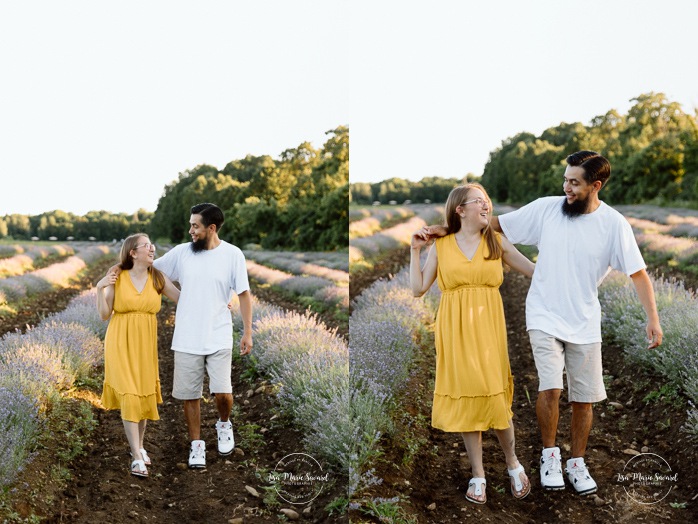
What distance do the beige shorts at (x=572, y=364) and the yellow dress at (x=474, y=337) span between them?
196 millimetres

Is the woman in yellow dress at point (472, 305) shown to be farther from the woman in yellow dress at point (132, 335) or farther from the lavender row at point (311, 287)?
the woman in yellow dress at point (132, 335)

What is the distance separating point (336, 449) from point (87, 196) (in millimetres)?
2398

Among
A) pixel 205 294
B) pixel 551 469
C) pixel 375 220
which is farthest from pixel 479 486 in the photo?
pixel 375 220

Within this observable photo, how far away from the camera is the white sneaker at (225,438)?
464cm

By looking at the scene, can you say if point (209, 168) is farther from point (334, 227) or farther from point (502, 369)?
point (502, 369)

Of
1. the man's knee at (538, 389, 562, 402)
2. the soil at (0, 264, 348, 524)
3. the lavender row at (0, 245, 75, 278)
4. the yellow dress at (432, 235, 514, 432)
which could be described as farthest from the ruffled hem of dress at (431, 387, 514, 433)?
the lavender row at (0, 245, 75, 278)

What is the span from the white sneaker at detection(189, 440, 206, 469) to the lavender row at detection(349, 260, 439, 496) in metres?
0.99

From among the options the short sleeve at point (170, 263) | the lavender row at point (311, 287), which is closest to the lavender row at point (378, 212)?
the lavender row at point (311, 287)

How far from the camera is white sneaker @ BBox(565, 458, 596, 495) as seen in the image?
4.06 metres

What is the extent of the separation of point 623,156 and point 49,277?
3869mm

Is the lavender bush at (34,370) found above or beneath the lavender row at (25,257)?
beneath

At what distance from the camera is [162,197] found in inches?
180

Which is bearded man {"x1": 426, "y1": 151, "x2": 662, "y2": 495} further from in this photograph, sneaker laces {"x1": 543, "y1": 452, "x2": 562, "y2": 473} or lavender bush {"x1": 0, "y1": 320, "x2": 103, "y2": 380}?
lavender bush {"x1": 0, "y1": 320, "x2": 103, "y2": 380}

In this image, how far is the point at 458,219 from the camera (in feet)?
12.8
